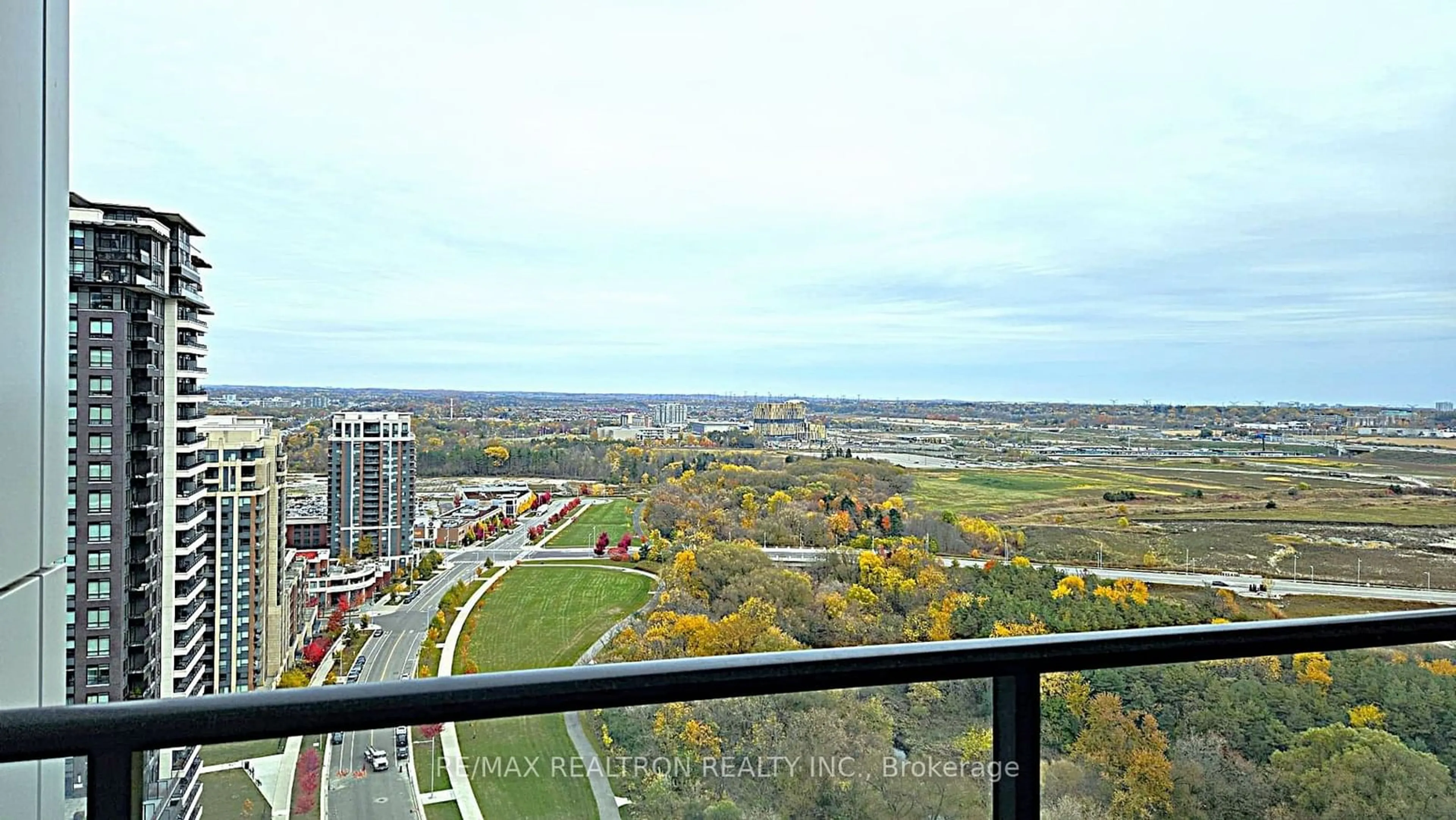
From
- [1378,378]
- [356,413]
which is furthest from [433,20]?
[1378,378]

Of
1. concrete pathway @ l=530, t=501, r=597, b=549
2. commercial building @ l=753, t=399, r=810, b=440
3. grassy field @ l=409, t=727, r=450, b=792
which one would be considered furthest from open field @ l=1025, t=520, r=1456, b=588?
grassy field @ l=409, t=727, r=450, b=792

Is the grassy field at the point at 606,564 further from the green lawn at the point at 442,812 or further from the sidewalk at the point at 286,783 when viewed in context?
the sidewalk at the point at 286,783

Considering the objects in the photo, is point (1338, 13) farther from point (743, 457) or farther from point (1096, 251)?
point (743, 457)

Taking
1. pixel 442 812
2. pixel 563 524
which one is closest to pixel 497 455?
pixel 563 524

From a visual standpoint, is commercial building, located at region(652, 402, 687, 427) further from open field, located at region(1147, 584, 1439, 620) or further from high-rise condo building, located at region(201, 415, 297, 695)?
open field, located at region(1147, 584, 1439, 620)

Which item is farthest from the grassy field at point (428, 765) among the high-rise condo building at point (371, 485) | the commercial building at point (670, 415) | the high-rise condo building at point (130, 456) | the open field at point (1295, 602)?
the open field at point (1295, 602)

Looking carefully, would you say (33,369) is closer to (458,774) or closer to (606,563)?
(458,774)
